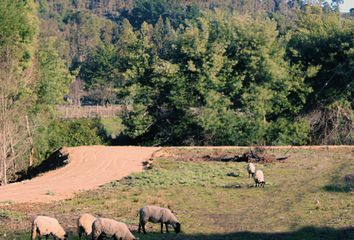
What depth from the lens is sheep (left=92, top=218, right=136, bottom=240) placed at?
1593 centimetres

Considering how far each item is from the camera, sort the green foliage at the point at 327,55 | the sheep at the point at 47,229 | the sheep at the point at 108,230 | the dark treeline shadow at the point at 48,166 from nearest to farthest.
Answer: the sheep at the point at 108,230 < the sheep at the point at 47,229 < the dark treeline shadow at the point at 48,166 < the green foliage at the point at 327,55

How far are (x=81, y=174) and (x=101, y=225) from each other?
13.8 m

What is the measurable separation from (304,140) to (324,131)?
1.83 m

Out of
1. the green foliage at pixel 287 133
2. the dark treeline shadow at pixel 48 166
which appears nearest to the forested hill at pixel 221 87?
the green foliage at pixel 287 133

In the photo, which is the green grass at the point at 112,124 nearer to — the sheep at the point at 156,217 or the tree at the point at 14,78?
the tree at the point at 14,78

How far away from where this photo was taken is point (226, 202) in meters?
22.6

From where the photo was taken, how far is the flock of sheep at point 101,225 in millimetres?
15961

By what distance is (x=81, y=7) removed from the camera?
16338cm

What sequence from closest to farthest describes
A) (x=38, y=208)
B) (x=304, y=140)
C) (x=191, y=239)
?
(x=191, y=239) < (x=38, y=208) < (x=304, y=140)

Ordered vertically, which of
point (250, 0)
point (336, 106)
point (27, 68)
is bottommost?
point (336, 106)

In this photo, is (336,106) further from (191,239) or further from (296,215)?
(191,239)

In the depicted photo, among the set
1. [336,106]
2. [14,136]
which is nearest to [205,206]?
[14,136]

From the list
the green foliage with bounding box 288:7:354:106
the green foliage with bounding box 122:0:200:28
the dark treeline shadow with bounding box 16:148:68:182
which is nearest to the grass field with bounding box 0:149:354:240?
the dark treeline shadow with bounding box 16:148:68:182

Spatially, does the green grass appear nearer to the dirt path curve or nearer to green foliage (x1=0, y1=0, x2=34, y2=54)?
green foliage (x1=0, y1=0, x2=34, y2=54)
